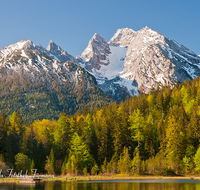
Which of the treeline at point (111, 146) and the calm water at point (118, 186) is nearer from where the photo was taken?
the calm water at point (118, 186)

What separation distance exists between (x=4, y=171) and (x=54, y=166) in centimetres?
1739

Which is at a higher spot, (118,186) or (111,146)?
(111,146)

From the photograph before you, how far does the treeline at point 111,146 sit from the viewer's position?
276 ft

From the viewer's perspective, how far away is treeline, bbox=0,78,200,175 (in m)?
84.1

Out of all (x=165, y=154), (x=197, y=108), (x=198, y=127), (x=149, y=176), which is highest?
(x=197, y=108)

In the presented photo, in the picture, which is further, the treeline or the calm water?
the treeline

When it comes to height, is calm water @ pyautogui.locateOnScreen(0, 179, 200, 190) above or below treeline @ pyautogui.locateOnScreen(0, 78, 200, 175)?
below

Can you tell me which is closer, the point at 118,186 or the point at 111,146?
the point at 118,186

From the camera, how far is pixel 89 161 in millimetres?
92625

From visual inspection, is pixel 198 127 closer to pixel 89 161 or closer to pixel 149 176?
pixel 149 176

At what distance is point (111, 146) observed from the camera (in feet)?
318

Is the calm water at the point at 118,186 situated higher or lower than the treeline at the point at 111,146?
lower

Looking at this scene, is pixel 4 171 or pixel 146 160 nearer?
pixel 4 171

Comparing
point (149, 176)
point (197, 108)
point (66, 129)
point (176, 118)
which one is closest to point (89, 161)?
point (66, 129)
